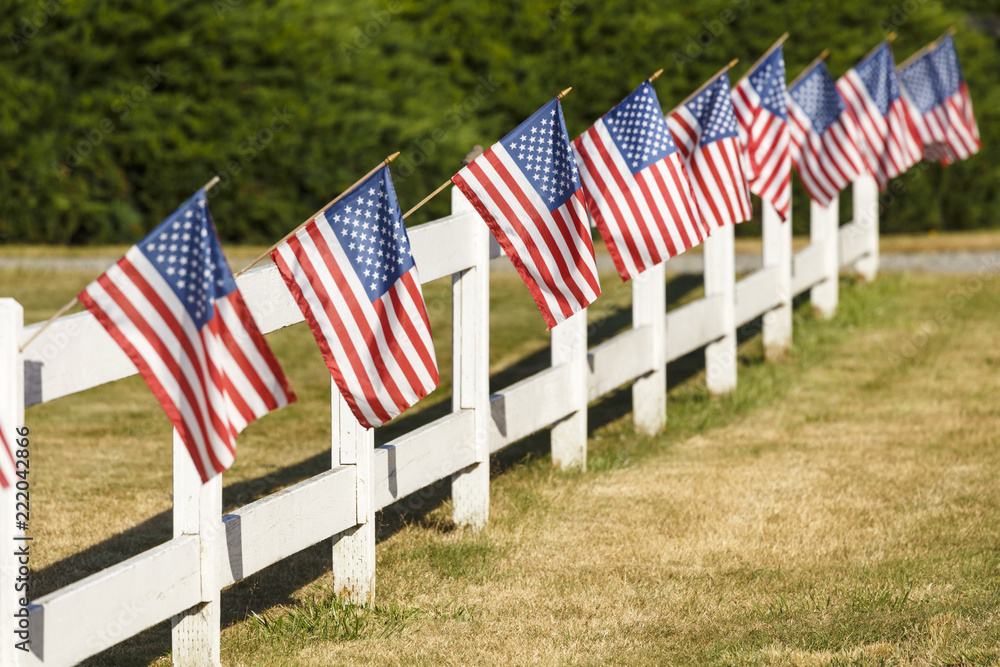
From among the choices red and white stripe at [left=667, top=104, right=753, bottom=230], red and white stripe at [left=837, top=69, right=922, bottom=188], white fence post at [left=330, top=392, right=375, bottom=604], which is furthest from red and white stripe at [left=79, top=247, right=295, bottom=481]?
red and white stripe at [left=837, top=69, right=922, bottom=188]

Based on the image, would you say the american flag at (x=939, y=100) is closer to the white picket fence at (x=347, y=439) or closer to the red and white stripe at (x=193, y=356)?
the white picket fence at (x=347, y=439)

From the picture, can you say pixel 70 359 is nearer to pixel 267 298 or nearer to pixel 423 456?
pixel 267 298

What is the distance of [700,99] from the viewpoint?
23.3ft

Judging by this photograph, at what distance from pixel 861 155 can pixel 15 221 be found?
878 centimetres

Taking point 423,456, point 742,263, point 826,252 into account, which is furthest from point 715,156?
point 742,263

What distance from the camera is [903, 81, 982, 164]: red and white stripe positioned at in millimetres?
10422

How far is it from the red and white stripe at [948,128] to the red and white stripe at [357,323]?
22.5ft

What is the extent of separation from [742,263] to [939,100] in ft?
9.03

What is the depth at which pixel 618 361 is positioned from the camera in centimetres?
718

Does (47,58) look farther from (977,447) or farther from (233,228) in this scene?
(977,447)

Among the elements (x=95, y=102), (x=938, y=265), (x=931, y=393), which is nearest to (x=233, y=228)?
(x=95, y=102)

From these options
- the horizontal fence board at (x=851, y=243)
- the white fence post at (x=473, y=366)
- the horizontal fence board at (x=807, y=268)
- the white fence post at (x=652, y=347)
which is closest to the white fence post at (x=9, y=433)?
the white fence post at (x=473, y=366)

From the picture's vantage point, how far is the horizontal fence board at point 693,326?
7.78 metres

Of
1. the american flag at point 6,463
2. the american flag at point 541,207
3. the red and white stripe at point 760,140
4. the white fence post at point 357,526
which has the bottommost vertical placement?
the white fence post at point 357,526
